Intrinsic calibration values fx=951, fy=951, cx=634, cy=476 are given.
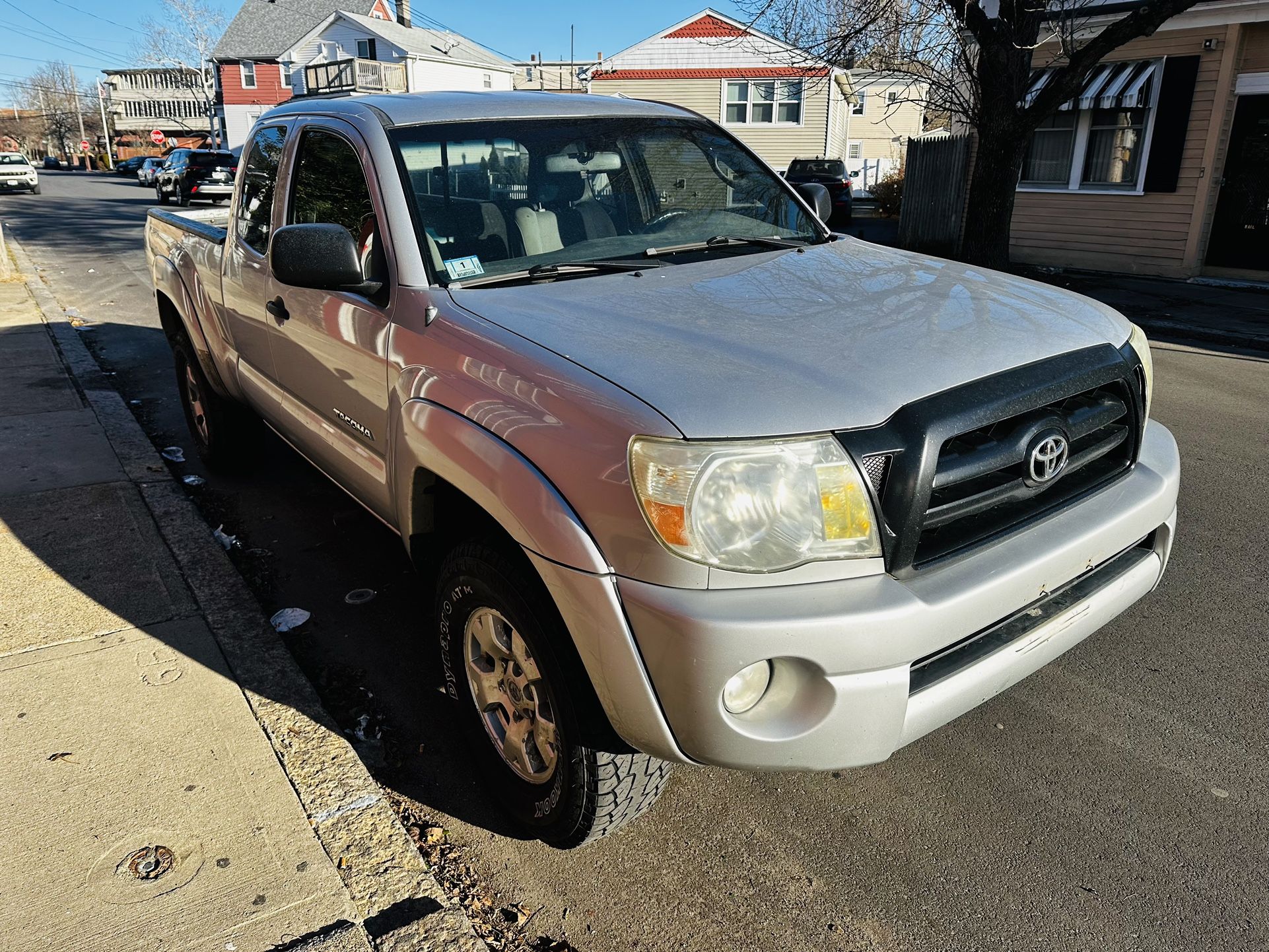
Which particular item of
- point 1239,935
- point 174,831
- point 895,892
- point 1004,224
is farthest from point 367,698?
point 1004,224

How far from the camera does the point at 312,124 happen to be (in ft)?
12.3

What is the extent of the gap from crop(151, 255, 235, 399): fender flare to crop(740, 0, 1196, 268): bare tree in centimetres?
922

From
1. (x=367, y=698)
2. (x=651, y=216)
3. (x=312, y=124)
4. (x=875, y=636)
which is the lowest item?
(x=367, y=698)

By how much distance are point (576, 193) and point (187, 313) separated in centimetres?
294

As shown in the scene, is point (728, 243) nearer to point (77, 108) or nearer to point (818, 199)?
point (818, 199)

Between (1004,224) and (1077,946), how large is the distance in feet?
38.3

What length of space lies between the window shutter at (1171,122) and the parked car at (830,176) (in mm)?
9083

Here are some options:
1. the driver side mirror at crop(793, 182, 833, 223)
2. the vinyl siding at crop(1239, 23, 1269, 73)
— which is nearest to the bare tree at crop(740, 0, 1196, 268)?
the vinyl siding at crop(1239, 23, 1269, 73)

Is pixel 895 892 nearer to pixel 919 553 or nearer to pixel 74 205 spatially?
pixel 919 553

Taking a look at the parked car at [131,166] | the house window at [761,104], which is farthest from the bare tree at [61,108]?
the house window at [761,104]

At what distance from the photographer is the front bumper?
1.97 meters

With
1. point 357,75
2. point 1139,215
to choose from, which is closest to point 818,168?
point 1139,215

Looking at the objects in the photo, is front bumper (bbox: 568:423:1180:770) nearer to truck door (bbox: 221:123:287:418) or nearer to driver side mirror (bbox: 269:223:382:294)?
driver side mirror (bbox: 269:223:382:294)

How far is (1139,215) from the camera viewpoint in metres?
14.4
